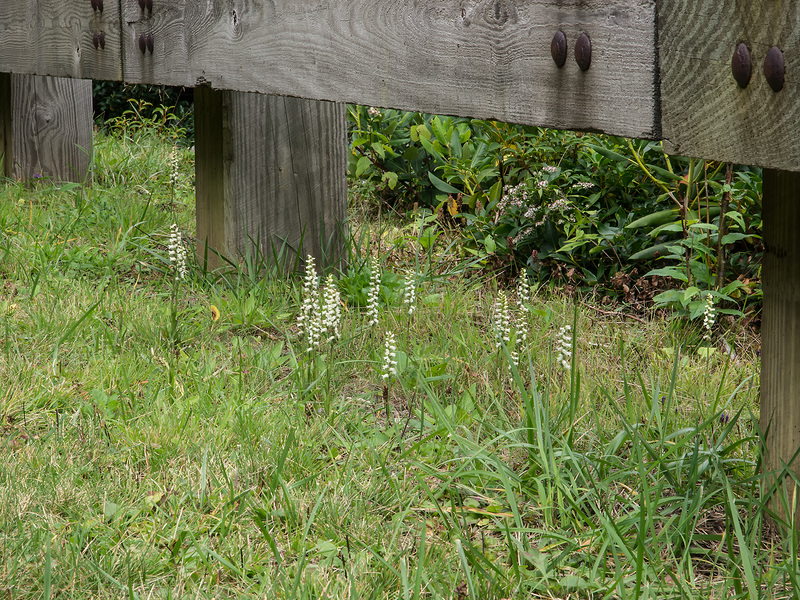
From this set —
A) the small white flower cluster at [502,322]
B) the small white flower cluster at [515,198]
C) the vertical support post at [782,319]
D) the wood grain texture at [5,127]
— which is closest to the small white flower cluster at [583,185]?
the small white flower cluster at [515,198]

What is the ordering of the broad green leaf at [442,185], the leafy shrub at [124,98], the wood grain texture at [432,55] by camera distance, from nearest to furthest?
the wood grain texture at [432,55]
the broad green leaf at [442,185]
the leafy shrub at [124,98]

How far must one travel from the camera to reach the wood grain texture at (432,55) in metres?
1.68

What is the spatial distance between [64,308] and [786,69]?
2553mm

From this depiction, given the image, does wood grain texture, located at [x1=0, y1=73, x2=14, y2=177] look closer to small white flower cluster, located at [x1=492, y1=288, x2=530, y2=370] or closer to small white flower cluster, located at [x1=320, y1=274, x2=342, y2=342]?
small white flower cluster, located at [x1=320, y1=274, x2=342, y2=342]

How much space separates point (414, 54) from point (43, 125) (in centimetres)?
386

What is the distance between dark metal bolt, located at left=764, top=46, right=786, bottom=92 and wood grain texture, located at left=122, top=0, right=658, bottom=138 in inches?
9.5

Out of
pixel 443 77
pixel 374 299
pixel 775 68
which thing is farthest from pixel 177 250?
pixel 775 68

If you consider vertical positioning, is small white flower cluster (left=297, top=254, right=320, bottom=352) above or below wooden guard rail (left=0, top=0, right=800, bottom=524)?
below

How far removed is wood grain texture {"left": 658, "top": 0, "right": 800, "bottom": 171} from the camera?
1.41 meters

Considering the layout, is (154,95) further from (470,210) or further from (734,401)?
(734,401)

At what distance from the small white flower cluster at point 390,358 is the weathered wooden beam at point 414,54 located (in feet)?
2.17

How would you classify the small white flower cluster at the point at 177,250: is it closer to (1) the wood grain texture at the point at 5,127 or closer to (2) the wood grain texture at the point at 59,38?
(2) the wood grain texture at the point at 59,38

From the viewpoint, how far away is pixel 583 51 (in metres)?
1.74

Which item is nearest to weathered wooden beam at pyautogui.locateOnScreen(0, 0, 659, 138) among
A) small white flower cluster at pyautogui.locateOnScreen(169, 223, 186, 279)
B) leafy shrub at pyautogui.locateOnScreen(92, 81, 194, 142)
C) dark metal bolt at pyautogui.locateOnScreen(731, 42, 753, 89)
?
dark metal bolt at pyautogui.locateOnScreen(731, 42, 753, 89)
